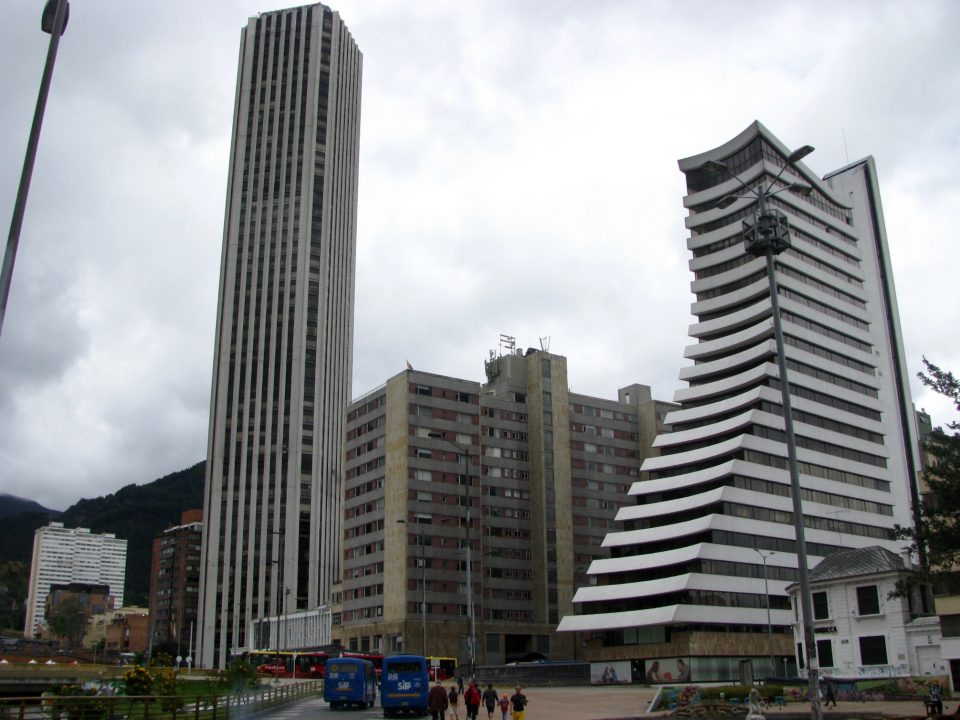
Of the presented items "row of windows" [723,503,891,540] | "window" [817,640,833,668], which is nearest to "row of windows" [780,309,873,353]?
"row of windows" [723,503,891,540]

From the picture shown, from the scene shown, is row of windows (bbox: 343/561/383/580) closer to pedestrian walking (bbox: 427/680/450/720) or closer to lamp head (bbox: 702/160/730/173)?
pedestrian walking (bbox: 427/680/450/720)

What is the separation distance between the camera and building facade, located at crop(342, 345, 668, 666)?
101500 mm

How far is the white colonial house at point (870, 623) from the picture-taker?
59.5 metres

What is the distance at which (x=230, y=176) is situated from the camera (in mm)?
171500

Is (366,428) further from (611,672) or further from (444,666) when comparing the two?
(611,672)

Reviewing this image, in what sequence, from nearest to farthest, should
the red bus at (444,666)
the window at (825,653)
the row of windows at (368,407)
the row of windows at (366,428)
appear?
the window at (825,653) → the red bus at (444,666) → the row of windows at (366,428) → the row of windows at (368,407)

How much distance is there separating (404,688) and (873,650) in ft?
126

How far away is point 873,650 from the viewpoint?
63.4 m

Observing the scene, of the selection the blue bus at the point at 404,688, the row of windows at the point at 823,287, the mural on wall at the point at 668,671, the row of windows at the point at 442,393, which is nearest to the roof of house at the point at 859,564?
the mural on wall at the point at 668,671

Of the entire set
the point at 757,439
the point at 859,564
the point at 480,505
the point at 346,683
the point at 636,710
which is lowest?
the point at 636,710

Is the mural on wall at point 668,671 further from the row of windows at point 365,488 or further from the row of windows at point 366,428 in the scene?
the row of windows at point 366,428

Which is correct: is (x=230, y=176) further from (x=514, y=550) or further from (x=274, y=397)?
(x=514, y=550)

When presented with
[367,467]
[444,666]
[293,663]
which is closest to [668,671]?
[444,666]

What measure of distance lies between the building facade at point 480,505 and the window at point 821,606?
39.7m
